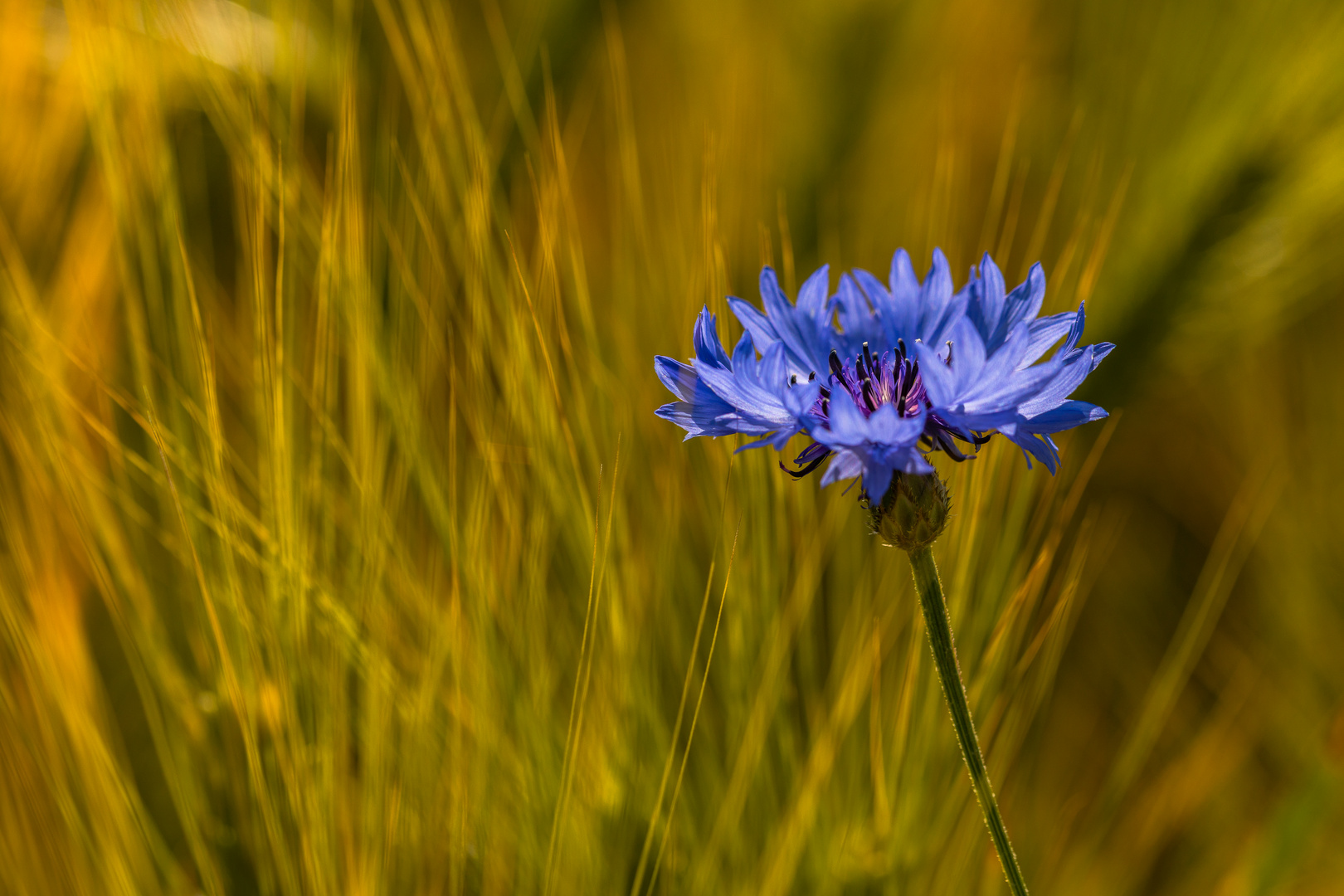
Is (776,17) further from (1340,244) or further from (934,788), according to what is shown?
(934,788)

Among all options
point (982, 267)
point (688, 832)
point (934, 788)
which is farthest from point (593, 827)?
point (982, 267)

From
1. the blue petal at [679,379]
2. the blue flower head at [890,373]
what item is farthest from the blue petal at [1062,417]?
the blue petal at [679,379]

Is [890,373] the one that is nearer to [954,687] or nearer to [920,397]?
[920,397]

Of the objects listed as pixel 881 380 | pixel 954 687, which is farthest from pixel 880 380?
pixel 954 687

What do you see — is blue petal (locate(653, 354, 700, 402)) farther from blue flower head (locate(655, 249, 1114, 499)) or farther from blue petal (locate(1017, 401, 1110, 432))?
blue petal (locate(1017, 401, 1110, 432))

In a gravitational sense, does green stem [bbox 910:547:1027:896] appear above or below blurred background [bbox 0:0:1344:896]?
below

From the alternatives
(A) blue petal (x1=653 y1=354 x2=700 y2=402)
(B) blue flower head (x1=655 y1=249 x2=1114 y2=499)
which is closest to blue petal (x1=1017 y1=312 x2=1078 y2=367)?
(B) blue flower head (x1=655 y1=249 x2=1114 y2=499)

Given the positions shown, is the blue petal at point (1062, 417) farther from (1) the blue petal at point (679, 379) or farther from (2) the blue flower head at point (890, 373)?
(1) the blue petal at point (679, 379)
